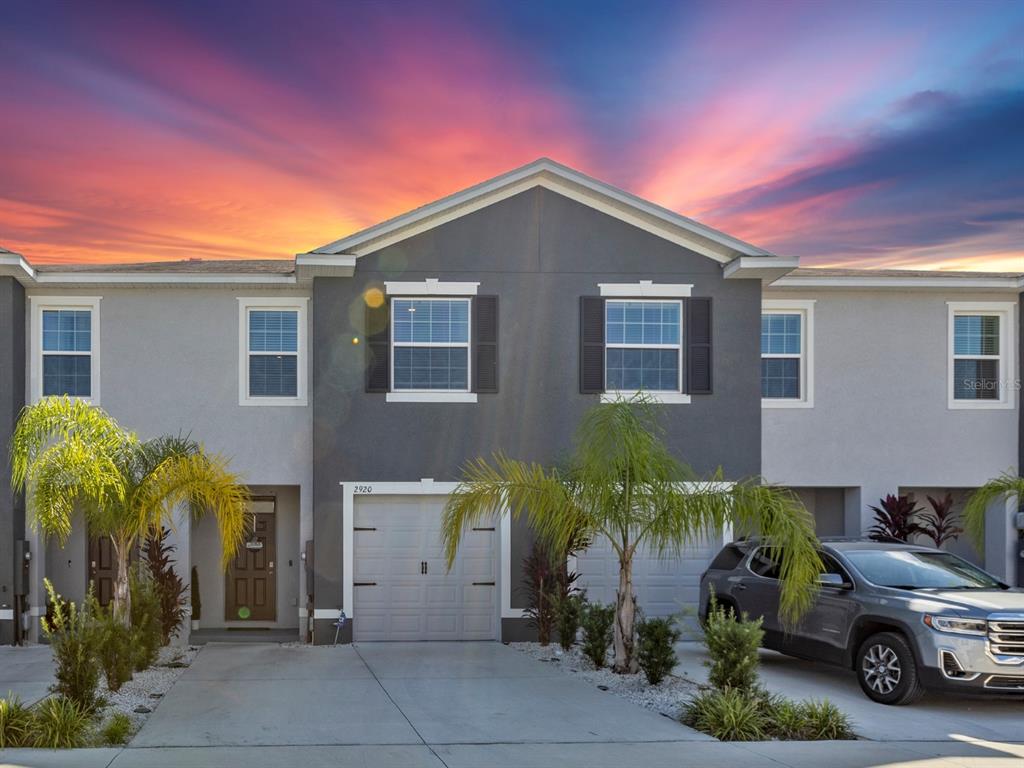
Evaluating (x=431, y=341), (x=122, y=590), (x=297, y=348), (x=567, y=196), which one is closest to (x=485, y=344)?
(x=431, y=341)

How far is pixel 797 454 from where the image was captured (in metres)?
17.9

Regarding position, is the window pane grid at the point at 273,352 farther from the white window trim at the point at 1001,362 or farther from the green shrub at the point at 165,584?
the white window trim at the point at 1001,362

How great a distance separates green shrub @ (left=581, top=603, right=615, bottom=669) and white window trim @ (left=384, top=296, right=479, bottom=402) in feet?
13.8

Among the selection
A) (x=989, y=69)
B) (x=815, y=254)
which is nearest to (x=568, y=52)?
(x=989, y=69)

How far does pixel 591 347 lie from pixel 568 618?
4.20 m

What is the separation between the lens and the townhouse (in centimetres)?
1644

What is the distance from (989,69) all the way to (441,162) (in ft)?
25.6

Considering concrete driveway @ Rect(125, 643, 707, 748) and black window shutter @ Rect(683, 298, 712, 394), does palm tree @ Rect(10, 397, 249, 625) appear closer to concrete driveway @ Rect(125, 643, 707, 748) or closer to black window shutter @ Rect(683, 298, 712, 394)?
concrete driveway @ Rect(125, 643, 707, 748)

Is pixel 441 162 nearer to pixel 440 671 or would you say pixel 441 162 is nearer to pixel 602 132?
pixel 602 132

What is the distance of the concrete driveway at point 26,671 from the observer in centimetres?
1215

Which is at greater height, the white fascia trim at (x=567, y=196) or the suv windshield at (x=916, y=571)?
the white fascia trim at (x=567, y=196)

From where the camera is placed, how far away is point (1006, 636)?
35.6 feet

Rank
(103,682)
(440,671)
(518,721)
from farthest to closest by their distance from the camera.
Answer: (440,671) → (103,682) → (518,721)

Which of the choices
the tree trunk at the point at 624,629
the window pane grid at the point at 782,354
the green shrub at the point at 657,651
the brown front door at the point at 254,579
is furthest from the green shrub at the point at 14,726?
the window pane grid at the point at 782,354
